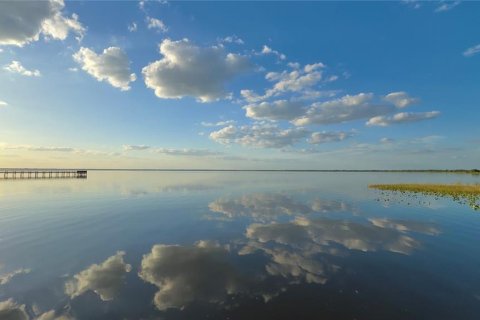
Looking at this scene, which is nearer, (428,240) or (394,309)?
(394,309)

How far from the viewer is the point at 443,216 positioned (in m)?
29.3

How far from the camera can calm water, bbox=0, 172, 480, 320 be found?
1044 centimetres

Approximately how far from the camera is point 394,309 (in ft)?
33.8

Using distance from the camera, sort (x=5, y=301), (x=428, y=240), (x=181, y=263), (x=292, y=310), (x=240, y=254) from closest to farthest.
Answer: (x=292, y=310), (x=5, y=301), (x=181, y=263), (x=240, y=254), (x=428, y=240)

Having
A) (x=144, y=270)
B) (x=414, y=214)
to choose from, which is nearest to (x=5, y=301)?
(x=144, y=270)

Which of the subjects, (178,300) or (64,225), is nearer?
(178,300)

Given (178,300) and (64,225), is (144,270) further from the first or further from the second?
(64,225)

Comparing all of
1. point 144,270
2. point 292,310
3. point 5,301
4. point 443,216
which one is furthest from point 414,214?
point 5,301

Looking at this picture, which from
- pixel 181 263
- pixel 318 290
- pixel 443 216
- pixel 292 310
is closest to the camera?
pixel 292 310

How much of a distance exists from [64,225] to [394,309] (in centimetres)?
2588

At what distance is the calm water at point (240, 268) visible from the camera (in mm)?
10438

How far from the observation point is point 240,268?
574 inches

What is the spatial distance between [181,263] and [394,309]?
33.0ft

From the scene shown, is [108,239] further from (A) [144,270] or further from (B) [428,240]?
(B) [428,240]
